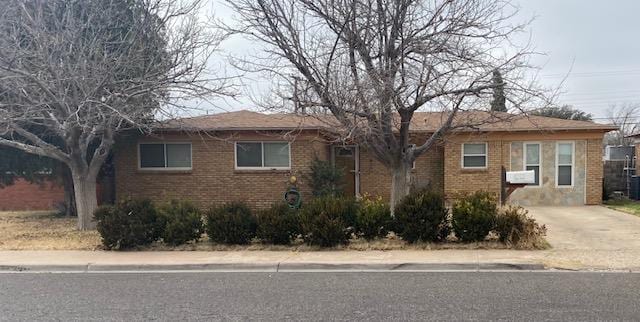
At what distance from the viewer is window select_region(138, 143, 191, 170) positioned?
57.8ft

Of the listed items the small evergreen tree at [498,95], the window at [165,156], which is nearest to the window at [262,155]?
the window at [165,156]

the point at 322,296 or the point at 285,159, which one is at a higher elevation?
the point at 285,159

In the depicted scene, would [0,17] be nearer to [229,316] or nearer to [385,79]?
[385,79]

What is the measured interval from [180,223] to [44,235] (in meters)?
4.29

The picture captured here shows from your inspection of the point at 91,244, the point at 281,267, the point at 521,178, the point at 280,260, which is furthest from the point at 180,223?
the point at 521,178

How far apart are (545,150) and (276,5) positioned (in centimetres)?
1145

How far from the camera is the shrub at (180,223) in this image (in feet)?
34.5

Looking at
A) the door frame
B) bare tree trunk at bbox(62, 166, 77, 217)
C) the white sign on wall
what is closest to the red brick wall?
bare tree trunk at bbox(62, 166, 77, 217)

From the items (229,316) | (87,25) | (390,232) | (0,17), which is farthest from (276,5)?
(229,316)

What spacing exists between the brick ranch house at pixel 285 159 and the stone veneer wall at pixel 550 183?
0.03m

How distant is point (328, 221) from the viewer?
10.1 m

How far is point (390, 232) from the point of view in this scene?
11.0 m

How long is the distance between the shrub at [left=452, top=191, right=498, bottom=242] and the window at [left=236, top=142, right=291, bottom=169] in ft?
27.0

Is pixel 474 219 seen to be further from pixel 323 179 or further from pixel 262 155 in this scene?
pixel 262 155
